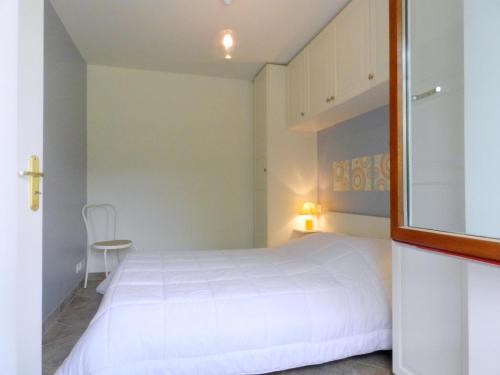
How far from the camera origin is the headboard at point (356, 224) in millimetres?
2367

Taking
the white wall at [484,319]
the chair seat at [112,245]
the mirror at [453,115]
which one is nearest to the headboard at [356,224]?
the mirror at [453,115]

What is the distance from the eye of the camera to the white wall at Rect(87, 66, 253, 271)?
357 centimetres

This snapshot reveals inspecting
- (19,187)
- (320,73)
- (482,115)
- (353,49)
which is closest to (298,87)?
(320,73)

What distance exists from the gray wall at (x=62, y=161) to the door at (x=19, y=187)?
1.26 metres

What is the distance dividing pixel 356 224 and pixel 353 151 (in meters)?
0.69

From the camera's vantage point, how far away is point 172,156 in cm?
377

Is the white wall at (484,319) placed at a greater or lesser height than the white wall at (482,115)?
lesser

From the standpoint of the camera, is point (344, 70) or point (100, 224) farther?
point (100, 224)

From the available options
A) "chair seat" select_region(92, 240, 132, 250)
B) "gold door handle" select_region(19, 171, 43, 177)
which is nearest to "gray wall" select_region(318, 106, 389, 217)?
"chair seat" select_region(92, 240, 132, 250)

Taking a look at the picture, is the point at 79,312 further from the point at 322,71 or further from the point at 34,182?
the point at 322,71

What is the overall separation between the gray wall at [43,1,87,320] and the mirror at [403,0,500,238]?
2458mm

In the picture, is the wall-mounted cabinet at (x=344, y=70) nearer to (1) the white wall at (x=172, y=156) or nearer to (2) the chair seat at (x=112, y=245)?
(1) the white wall at (x=172, y=156)

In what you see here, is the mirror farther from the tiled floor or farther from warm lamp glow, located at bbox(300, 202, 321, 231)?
warm lamp glow, located at bbox(300, 202, 321, 231)

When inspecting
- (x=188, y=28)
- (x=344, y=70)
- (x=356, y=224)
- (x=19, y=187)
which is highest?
(x=188, y=28)
